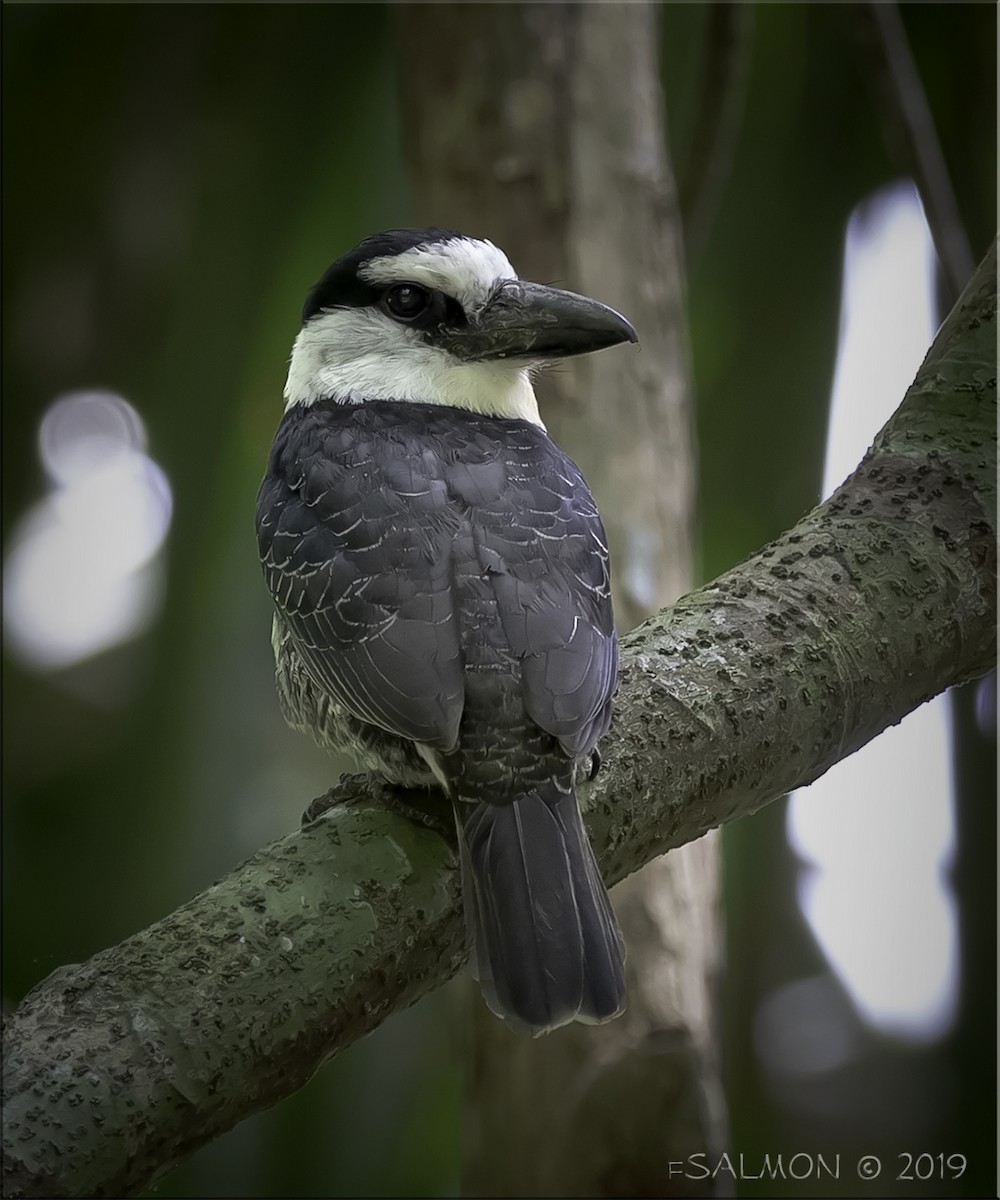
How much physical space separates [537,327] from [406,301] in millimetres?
246

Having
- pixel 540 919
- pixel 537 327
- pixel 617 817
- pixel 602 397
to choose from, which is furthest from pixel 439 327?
pixel 540 919

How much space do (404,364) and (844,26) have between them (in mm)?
2038

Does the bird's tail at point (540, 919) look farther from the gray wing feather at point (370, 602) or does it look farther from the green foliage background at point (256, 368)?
the green foliage background at point (256, 368)

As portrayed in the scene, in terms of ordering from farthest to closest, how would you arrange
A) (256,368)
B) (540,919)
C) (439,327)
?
(256,368)
(439,327)
(540,919)

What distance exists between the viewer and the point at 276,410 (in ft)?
10.7

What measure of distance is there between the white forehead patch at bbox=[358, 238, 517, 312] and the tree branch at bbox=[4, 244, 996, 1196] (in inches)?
24.5

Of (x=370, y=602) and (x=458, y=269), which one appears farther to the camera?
(x=458, y=269)

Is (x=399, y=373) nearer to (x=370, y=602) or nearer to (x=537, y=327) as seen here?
(x=537, y=327)

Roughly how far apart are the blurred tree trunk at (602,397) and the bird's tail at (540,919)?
2.91 ft

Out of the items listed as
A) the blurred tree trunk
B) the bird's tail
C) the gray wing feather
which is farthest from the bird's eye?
the bird's tail

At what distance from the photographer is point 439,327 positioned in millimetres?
2066

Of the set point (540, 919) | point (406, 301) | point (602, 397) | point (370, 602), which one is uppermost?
point (406, 301)

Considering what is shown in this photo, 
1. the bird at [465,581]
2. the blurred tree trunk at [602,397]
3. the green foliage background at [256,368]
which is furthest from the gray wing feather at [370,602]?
the green foliage background at [256,368]

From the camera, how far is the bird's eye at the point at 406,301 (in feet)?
6.75
